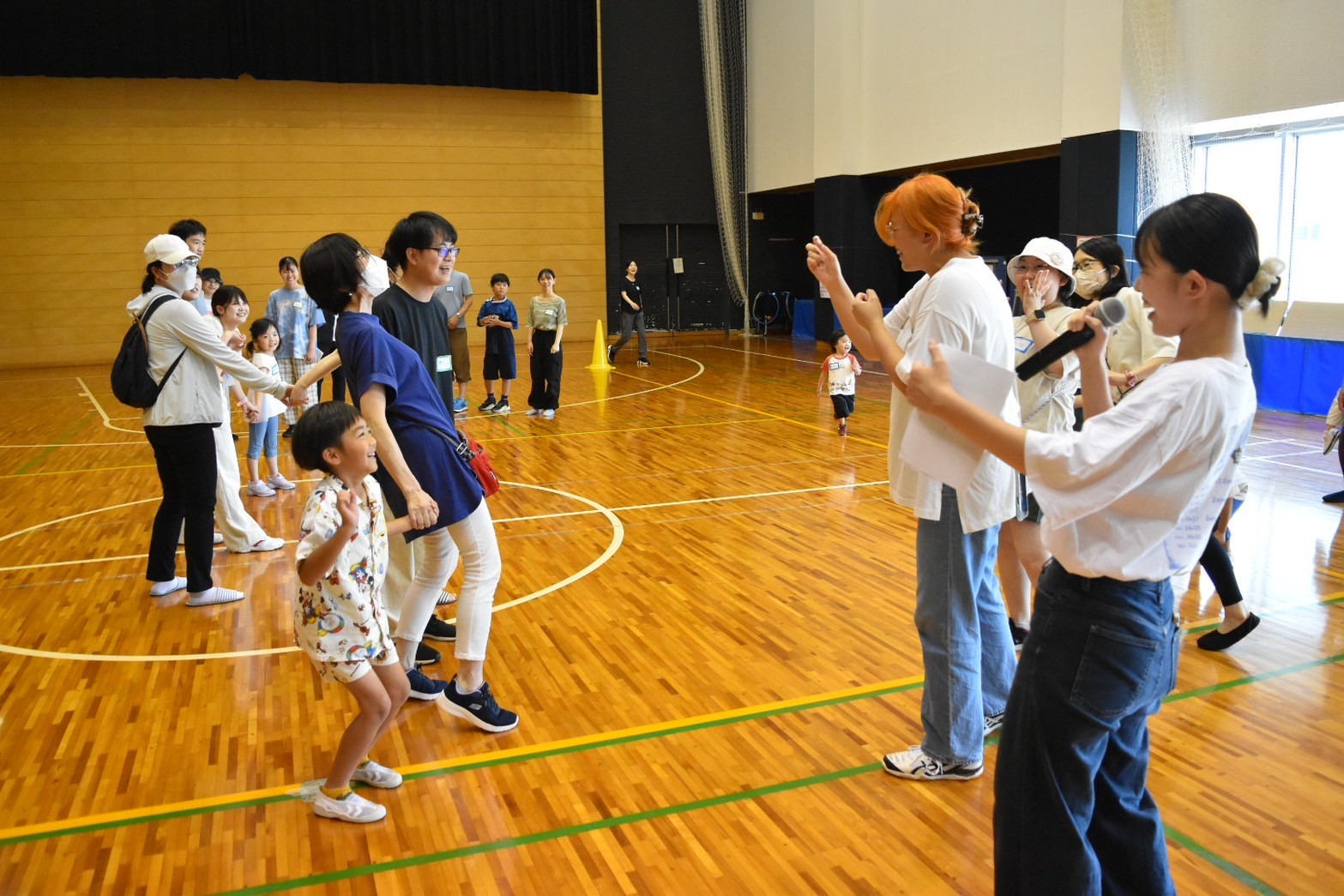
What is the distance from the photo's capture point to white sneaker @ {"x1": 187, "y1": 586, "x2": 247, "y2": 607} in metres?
5.01

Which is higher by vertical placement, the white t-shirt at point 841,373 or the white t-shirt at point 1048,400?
the white t-shirt at point 1048,400

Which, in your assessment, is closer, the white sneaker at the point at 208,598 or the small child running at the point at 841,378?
the white sneaker at the point at 208,598

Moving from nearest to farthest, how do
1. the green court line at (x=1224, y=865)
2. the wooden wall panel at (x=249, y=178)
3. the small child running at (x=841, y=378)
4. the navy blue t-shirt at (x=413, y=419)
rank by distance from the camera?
the green court line at (x=1224, y=865) < the navy blue t-shirt at (x=413, y=419) < the small child running at (x=841, y=378) < the wooden wall panel at (x=249, y=178)

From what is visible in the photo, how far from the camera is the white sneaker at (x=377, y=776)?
317 cm

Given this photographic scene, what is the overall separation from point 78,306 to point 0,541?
42.5 feet

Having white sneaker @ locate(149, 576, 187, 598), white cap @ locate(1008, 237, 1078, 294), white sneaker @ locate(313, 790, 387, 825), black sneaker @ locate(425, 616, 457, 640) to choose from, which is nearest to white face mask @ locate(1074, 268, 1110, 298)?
white cap @ locate(1008, 237, 1078, 294)

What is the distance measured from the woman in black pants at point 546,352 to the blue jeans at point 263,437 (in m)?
3.68

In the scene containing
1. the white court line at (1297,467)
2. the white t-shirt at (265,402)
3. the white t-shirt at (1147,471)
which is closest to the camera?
the white t-shirt at (1147,471)

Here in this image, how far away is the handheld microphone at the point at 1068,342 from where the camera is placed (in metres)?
1.81

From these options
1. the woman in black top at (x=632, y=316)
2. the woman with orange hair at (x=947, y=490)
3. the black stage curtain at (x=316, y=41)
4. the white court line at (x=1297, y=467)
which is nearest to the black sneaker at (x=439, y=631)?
the woman with orange hair at (x=947, y=490)

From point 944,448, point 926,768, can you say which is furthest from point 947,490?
point 926,768

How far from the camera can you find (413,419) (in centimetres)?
340

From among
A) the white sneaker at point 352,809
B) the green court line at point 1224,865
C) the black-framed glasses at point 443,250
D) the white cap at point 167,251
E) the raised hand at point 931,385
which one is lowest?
the green court line at point 1224,865

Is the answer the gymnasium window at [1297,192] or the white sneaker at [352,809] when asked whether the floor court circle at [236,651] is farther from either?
the gymnasium window at [1297,192]
